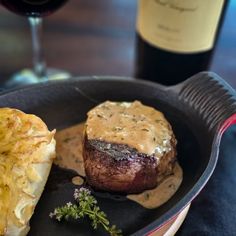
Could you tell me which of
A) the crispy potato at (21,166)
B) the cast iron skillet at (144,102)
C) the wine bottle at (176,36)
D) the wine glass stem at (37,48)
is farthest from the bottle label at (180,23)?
the crispy potato at (21,166)

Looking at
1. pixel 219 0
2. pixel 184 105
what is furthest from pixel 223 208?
pixel 219 0

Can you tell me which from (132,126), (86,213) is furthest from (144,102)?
(86,213)

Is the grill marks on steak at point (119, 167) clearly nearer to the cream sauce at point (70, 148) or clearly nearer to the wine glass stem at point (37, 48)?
the cream sauce at point (70, 148)

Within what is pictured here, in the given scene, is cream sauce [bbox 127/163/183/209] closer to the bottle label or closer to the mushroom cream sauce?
the mushroom cream sauce

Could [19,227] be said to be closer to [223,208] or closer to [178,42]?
[223,208]

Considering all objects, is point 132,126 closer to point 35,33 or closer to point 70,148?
point 70,148
